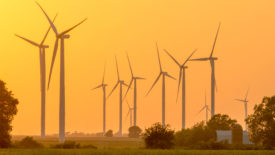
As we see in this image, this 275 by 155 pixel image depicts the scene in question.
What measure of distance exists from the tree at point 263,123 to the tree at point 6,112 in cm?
5205

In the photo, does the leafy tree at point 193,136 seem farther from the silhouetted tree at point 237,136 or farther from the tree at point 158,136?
the tree at point 158,136

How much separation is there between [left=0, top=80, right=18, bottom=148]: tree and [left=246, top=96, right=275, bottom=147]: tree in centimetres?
5205

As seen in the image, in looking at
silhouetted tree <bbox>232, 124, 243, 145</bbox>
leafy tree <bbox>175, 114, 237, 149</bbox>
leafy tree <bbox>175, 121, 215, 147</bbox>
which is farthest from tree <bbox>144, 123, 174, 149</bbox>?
silhouetted tree <bbox>232, 124, 243, 145</bbox>

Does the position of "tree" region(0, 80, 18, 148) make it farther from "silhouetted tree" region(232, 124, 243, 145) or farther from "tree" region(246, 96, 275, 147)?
"silhouetted tree" region(232, 124, 243, 145)

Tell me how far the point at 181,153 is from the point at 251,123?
5286cm

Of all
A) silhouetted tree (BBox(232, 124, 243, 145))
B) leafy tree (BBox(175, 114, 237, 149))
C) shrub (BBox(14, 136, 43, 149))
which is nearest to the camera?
shrub (BBox(14, 136, 43, 149))

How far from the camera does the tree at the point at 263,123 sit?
13738cm

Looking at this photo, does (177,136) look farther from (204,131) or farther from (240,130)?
(240,130)

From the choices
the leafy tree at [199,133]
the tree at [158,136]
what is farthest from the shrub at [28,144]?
the leafy tree at [199,133]

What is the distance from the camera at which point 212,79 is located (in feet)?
517

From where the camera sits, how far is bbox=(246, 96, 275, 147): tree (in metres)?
137

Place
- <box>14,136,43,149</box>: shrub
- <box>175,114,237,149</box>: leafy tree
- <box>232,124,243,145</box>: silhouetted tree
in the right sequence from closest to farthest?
<box>14,136,43,149</box>: shrub, <box>175,114,237,149</box>: leafy tree, <box>232,124,243,145</box>: silhouetted tree

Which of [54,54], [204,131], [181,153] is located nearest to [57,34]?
[54,54]

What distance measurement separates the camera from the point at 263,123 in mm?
140250
